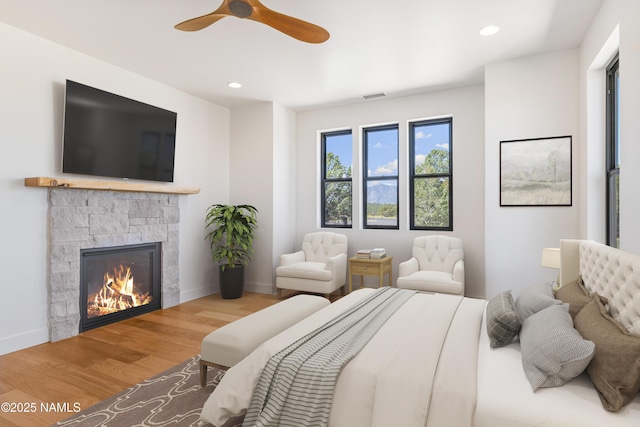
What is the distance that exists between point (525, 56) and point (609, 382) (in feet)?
11.4

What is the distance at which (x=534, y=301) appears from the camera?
206cm

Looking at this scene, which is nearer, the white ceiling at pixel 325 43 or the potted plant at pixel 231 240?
the white ceiling at pixel 325 43

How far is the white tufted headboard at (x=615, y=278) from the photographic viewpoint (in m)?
1.60

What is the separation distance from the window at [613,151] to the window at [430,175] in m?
1.85

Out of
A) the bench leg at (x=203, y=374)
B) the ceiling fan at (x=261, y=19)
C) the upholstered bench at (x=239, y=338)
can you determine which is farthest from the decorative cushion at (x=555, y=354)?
the ceiling fan at (x=261, y=19)

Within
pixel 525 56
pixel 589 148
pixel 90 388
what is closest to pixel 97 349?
pixel 90 388

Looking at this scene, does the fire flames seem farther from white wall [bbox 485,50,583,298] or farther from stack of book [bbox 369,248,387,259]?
white wall [bbox 485,50,583,298]

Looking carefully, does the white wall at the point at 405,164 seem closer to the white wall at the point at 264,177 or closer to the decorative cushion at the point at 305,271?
the white wall at the point at 264,177

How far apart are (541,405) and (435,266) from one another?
10.5ft

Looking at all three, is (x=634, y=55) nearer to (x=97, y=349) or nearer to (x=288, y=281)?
(x=288, y=281)

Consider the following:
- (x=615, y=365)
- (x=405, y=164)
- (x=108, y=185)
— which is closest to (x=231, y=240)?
(x=108, y=185)

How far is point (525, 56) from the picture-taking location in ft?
12.2

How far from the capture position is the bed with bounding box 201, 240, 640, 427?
133cm

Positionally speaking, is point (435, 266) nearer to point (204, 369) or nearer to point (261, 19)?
point (204, 369)
